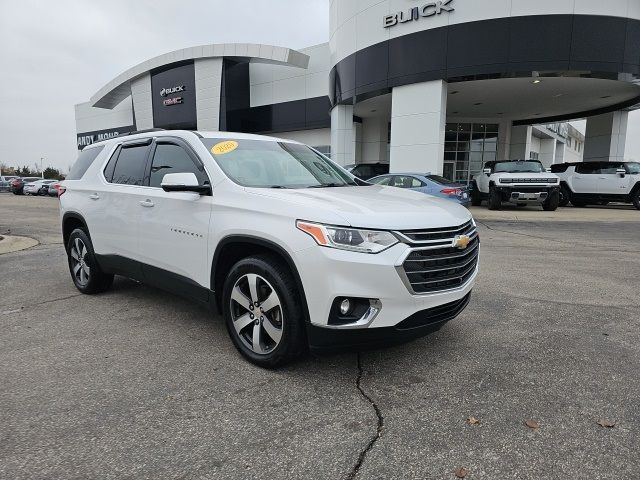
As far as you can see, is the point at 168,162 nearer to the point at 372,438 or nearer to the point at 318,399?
the point at 318,399

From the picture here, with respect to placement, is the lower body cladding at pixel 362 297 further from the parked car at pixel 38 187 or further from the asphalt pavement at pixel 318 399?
the parked car at pixel 38 187

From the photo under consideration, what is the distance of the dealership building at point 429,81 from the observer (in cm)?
1619

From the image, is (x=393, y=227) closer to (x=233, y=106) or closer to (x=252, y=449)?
(x=252, y=449)

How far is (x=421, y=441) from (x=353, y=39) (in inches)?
804

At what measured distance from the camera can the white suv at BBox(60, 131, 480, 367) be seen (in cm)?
282

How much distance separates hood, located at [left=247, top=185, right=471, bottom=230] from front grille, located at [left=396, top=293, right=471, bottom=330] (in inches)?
23.1

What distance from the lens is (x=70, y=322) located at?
14.4 feet

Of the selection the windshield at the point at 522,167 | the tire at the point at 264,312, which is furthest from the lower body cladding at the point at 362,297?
the windshield at the point at 522,167

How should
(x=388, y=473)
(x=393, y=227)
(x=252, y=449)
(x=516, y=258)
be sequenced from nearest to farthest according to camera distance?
(x=388, y=473), (x=252, y=449), (x=393, y=227), (x=516, y=258)

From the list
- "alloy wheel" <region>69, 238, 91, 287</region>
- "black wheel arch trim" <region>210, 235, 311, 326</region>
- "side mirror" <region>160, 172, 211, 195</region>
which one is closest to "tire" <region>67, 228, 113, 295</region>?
"alloy wheel" <region>69, 238, 91, 287</region>

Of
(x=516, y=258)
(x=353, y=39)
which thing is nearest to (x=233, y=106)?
(x=353, y=39)

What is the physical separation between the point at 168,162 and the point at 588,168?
748 inches

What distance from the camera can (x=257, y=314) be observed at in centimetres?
329

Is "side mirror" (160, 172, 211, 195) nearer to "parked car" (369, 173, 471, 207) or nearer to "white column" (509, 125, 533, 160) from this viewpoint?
"parked car" (369, 173, 471, 207)
